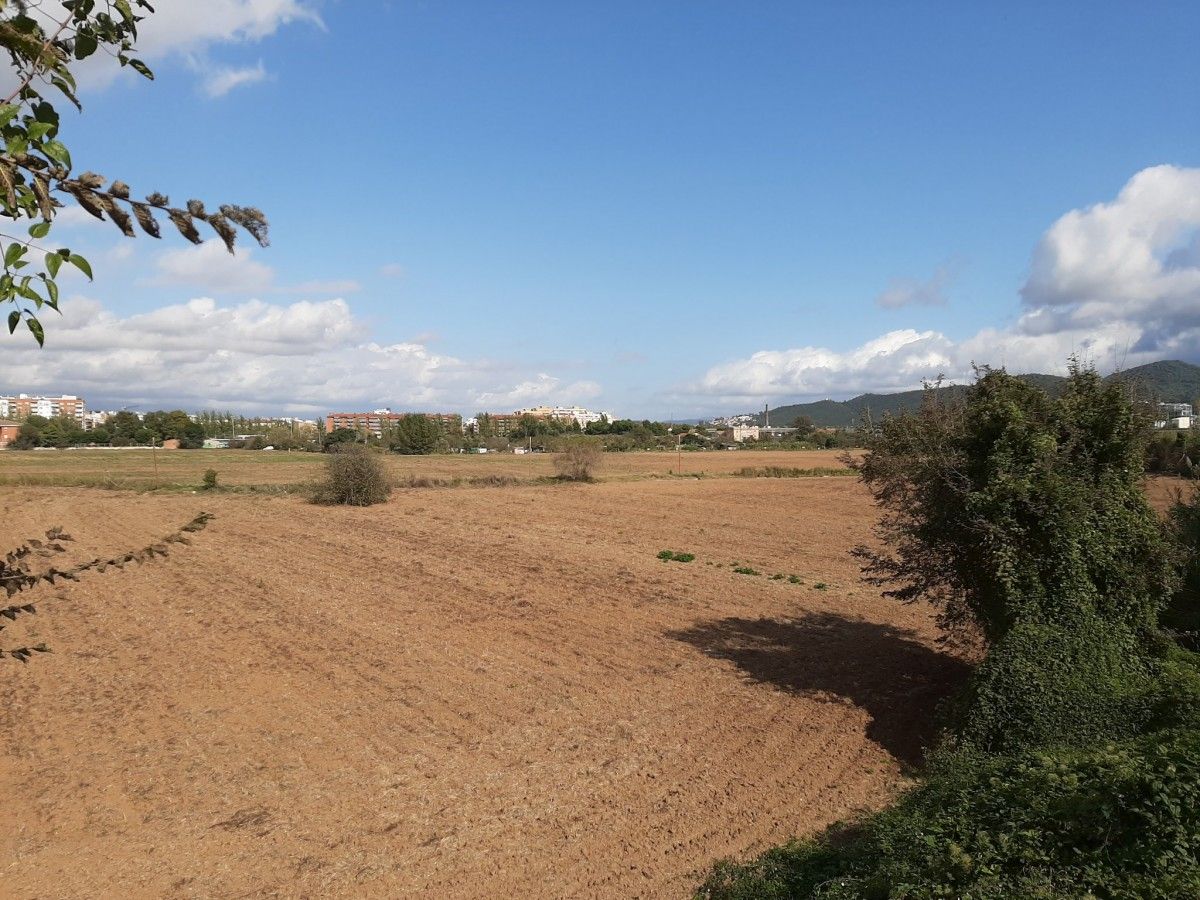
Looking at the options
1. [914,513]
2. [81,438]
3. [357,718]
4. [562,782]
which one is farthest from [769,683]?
[81,438]

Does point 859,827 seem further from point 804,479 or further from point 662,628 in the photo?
point 804,479

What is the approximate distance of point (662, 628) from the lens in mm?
13508

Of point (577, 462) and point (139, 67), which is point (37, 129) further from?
point (577, 462)

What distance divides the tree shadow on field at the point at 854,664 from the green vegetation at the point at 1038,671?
36.7 inches

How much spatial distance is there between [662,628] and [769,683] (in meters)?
3.38

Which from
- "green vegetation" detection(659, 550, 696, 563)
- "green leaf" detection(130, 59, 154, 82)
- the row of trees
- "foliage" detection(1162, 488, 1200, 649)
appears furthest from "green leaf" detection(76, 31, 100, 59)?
the row of trees

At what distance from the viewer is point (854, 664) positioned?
10.9m

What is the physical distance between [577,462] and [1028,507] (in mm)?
43021

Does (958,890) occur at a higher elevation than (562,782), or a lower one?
higher

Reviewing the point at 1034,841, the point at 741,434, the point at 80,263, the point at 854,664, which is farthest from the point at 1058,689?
the point at 741,434

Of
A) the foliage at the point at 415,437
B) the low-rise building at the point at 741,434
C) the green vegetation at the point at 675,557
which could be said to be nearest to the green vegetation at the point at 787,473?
the green vegetation at the point at 675,557

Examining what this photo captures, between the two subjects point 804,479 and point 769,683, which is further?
point 804,479

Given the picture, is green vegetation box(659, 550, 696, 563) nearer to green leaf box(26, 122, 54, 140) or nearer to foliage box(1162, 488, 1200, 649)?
foliage box(1162, 488, 1200, 649)

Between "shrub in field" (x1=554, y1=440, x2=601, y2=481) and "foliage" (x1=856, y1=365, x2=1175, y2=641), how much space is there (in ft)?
136
